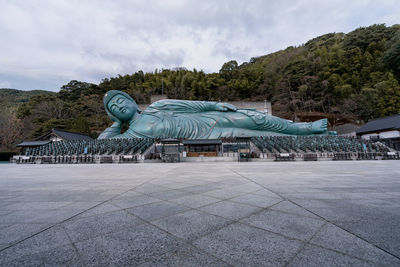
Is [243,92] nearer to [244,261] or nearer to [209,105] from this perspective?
[209,105]

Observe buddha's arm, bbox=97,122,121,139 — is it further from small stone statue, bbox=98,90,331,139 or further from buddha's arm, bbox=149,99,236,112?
buddha's arm, bbox=149,99,236,112

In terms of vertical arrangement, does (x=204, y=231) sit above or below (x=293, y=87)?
below

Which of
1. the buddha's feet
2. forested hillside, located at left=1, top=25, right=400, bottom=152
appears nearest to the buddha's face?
forested hillside, located at left=1, top=25, right=400, bottom=152

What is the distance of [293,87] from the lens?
3481 cm

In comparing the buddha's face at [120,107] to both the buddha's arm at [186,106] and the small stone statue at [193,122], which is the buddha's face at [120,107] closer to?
the small stone statue at [193,122]

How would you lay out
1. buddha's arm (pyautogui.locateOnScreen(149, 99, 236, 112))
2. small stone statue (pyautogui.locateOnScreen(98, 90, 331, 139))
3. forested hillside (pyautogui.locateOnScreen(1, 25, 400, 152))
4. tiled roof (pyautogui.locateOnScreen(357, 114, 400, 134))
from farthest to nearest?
1. forested hillside (pyautogui.locateOnScreen(1, 25, 400, 152))
2. tiled roof (pyautogui.locateOnScreen(357, 114, 400, 134))
3. buddha's arm (pyautogui.locateOnScreen(149, 99, 236, 112))
4. small stone statue (pyautogui.locateOnScreen(98, 90, 331, 139))

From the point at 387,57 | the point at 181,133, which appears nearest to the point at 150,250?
the point at 181,133

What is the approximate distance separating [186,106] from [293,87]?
27408 millimetres

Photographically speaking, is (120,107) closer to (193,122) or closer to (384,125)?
(193,122)

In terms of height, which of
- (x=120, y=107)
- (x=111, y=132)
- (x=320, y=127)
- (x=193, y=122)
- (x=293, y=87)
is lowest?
(x=111, y=132)

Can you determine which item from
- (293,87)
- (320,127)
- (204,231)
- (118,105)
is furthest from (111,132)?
(293,87)

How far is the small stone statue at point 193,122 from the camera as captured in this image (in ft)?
51.0

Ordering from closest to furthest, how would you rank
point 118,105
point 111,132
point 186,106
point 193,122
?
point 118,105 < point 193,122 < point 111,132 < point 186,106

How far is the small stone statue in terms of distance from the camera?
51.0 feet
